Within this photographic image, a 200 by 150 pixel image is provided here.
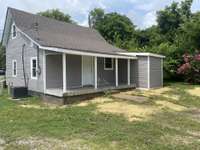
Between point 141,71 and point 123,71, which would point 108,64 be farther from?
point 141,71

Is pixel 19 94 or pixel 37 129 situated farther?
pixel 19 94

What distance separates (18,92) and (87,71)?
4206 millimetres

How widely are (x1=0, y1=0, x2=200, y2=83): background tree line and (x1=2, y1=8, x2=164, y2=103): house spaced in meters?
4.42

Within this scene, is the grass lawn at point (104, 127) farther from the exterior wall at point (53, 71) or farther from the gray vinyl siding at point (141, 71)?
the gray vinyl siding at point (141, 71)

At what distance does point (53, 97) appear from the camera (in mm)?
11273

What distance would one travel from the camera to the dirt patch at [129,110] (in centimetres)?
826

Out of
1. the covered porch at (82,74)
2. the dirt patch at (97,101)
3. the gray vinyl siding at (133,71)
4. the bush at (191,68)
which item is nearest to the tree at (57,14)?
the bush at (191,68)

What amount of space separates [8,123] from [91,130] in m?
2.71

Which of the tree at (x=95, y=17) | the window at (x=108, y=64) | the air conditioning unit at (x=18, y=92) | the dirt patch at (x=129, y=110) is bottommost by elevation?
the dirt patch at (x=129, y=110)

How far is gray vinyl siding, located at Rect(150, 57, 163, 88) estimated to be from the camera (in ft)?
51.1

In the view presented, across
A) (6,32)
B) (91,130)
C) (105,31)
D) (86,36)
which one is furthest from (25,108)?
(105,31)

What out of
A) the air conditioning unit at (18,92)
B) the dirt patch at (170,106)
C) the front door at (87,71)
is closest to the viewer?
the dirt patch at (170,106)

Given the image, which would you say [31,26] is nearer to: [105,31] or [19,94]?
[19,94]

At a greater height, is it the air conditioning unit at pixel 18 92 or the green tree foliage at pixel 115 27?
the green tree foliage at pixel 115 27
